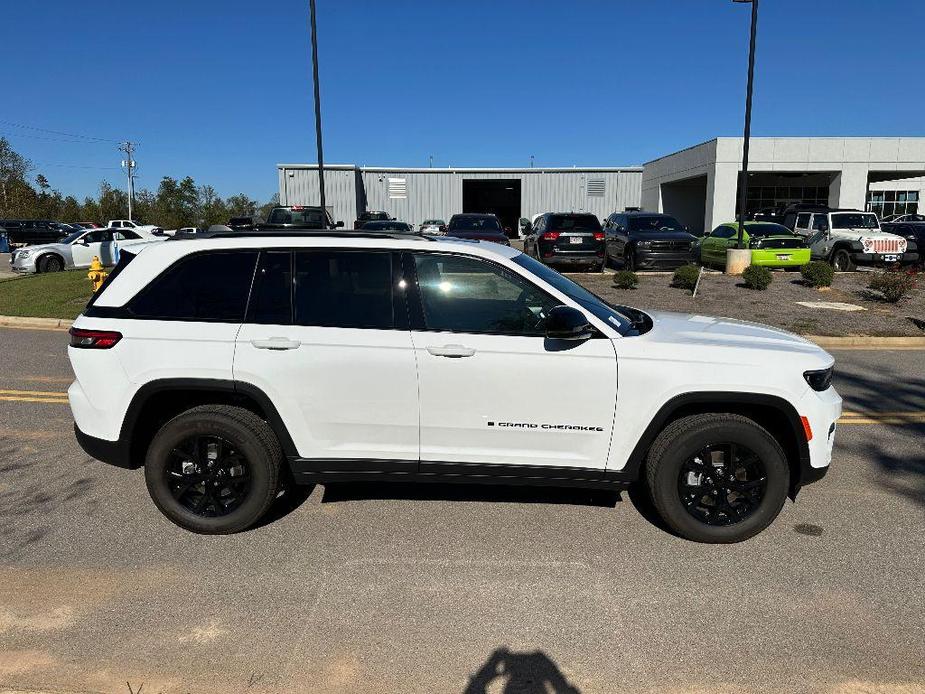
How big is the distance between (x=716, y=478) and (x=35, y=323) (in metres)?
12.3

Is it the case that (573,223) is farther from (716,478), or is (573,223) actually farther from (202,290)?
(202,290)

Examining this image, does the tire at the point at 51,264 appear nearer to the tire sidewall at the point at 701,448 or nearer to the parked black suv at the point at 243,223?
the parked black suv at the point at 243,223

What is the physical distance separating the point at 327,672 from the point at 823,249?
2083 cm

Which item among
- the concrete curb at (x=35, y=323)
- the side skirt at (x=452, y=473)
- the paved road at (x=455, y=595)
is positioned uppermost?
the side skirt at (x=452, y=473)

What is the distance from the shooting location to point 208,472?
12.6 ft

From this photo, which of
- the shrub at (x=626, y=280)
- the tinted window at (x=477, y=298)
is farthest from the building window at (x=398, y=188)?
the tinted window at (x=477, y=298)

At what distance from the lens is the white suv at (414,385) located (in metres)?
3.57

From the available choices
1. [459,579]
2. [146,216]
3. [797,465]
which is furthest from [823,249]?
[146,216]

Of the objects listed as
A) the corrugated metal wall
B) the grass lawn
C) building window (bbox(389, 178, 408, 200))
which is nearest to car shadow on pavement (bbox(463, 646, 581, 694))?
the grass lawn

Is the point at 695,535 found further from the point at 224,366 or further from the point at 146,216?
the point at 146,216

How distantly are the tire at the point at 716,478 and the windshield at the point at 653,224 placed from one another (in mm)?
16089

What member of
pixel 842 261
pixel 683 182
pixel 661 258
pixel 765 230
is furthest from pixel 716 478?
pixel 683 182

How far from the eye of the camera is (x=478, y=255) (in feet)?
12.5

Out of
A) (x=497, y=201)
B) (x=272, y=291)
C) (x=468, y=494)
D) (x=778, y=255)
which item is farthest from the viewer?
(x=497, y=201)
